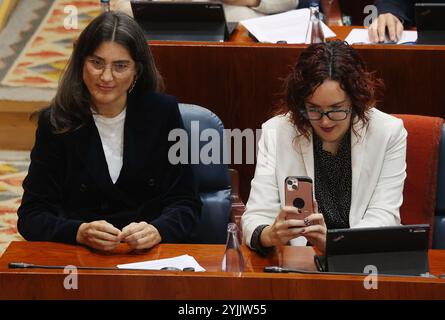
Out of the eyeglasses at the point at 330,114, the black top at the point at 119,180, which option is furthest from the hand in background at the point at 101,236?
the eyeglasses at the point at 330,114

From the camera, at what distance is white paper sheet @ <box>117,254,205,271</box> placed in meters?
1.83

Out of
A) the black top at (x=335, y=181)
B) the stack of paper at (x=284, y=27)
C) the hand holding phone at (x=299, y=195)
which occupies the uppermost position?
the stack of paper at (x=284, y=27)

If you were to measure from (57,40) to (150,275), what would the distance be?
115 inches

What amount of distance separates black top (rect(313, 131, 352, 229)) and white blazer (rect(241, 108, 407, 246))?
15 millimetres

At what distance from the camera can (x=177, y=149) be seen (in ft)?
7.02

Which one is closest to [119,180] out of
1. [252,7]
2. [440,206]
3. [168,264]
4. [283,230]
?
[168,264]

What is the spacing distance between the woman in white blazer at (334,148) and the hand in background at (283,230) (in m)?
0.11

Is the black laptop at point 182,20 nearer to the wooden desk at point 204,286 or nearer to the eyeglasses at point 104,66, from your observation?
the eyeglasses at point 104,66

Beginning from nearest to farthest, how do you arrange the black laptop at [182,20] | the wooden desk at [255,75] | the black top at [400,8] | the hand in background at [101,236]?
1. the hand in background at [101,236]
2. the wooden desk at [255,75]
3. the black laptop at [182,20]
4. the black top at [400,8]

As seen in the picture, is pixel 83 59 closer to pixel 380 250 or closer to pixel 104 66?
pixel 104 66

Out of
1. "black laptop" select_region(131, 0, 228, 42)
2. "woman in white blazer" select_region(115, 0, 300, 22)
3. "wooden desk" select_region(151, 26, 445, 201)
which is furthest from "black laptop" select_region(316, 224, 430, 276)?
"woman in white blazer" select_region(115, 0, 300, 22)

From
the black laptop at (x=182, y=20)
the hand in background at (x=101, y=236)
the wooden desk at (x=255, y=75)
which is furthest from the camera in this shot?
the black laptop at (x=182, y=20)

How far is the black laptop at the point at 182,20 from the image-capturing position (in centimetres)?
286

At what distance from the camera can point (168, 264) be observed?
73.0 inches
